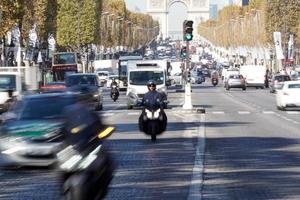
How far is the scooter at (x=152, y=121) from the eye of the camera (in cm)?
2614

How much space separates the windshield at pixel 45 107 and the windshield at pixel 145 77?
32402 millimetres

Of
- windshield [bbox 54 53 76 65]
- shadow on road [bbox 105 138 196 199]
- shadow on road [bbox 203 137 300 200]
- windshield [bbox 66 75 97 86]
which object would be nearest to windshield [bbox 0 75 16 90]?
windshield [bbox 66 75 97 86]

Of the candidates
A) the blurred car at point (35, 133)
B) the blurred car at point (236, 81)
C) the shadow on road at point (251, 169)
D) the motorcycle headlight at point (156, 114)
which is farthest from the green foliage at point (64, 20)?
the blurred car at point (35, 133)

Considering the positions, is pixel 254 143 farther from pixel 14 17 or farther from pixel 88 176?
pixel 14 17

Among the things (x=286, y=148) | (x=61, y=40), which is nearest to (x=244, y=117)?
(x=286, y=148)

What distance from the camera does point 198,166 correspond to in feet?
62.2

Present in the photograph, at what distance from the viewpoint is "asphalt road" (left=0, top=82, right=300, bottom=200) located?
49.5 feet

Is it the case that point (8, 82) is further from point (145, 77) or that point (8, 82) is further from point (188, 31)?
point (145, 77)

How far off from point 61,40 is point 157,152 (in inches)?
2952

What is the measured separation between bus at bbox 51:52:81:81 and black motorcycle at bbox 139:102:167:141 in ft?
169

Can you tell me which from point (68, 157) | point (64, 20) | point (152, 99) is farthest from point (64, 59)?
point (68, 157)

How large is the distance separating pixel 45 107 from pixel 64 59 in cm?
6682

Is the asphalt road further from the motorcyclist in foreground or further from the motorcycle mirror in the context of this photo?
the motorcycle mirror

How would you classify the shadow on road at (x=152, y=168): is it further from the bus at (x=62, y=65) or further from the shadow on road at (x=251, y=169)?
the bus at (x=62, y=65)
